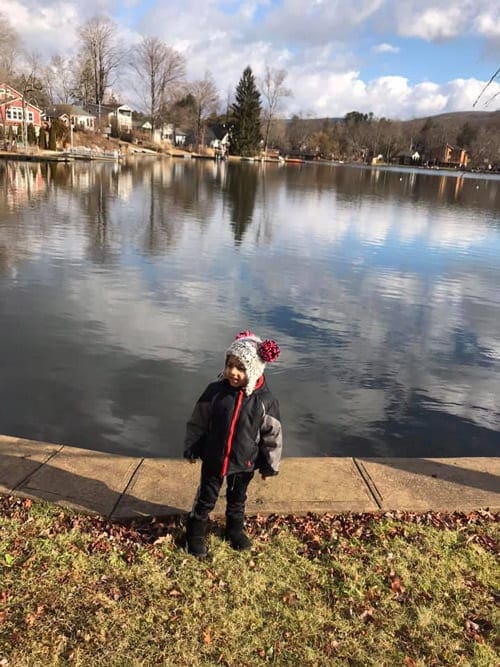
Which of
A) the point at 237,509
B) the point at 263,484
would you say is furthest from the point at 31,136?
the point at 237,509

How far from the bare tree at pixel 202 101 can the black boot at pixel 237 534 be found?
117 m

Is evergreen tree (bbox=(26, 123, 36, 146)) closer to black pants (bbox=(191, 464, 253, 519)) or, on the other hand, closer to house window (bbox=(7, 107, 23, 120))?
house window (bbox=(7, 107, 23, 120))

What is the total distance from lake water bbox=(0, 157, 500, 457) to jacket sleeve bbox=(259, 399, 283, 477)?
2456 millimetres

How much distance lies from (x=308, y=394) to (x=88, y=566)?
14.6 ft

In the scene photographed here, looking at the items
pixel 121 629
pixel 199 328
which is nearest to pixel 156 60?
pixel 199 328

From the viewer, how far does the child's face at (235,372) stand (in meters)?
3.32

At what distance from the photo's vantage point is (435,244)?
19719mm

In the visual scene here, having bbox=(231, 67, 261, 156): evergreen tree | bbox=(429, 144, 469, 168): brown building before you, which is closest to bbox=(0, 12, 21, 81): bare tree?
bbox=(231, 67, 261, 156): evergreen tree

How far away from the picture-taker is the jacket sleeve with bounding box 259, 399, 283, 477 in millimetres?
3518

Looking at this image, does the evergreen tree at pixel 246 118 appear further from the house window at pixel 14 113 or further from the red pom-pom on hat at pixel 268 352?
the red pom-pom on hat at pixel 268 352

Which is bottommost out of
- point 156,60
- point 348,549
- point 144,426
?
point 144,426

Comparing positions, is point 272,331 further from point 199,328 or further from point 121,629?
point 121,629

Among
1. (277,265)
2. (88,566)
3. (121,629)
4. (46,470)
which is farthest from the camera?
(277,265)

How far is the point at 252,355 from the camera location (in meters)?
3.32
